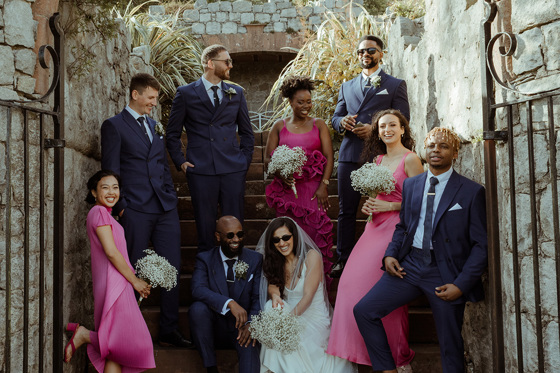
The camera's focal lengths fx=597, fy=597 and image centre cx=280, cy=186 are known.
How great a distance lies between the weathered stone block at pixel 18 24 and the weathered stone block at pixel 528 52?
9.19 feet

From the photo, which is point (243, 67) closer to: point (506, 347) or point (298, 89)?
point (298, 89)

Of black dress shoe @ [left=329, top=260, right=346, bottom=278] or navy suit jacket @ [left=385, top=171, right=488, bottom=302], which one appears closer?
navy suit jacket @ [left=385, top=171, right=488, bottom=302]

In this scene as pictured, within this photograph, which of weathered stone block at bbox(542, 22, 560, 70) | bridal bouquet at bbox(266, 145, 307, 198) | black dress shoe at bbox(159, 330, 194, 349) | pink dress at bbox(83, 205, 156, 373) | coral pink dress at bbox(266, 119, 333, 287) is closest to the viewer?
weathered stone block at bbox(542, 22, 560, 70)

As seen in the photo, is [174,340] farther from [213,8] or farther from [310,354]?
[213,8]

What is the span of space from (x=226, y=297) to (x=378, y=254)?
43.5 inches

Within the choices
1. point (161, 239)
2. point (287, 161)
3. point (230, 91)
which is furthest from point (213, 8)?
point (161, 239)

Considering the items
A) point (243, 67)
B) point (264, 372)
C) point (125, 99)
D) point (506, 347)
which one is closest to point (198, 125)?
point (125, 99)

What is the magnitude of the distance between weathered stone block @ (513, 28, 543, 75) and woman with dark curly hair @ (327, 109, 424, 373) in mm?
1118

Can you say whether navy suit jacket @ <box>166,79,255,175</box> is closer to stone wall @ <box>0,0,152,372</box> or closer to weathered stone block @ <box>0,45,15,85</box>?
stone wall @ <box>0,0,152,372</box>

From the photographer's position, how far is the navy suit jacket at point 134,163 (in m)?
4.30

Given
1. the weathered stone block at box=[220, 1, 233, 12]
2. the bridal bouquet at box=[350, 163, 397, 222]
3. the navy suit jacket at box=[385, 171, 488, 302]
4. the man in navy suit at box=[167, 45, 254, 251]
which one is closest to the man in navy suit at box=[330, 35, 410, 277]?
the bridal bouquet at box=[350, 163, 397, 222]

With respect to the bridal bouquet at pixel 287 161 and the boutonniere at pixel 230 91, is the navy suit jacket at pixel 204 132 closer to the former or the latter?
the boutonniere at pixel 230 91

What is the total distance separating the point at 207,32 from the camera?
1291 cm

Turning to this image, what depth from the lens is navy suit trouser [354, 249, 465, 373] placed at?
359 centimetres
